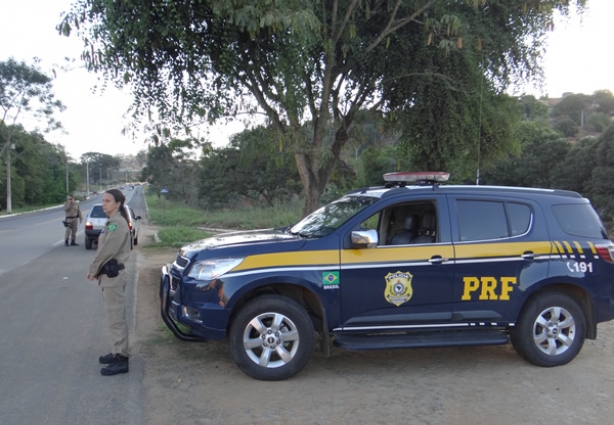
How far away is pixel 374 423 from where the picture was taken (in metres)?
4.45

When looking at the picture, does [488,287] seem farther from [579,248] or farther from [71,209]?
[71,209]

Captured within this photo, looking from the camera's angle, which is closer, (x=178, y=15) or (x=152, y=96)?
(x=178, y=15)

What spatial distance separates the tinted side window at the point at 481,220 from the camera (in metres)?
5.84

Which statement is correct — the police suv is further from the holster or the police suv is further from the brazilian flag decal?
the holster

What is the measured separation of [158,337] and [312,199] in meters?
4.69

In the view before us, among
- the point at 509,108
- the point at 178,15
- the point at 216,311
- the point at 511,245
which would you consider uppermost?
the point at 178,15

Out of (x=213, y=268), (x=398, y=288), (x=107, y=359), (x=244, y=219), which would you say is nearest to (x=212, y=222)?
(x=244, y=219)

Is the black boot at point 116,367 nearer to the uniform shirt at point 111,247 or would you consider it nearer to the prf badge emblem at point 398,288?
the uniform shirt at point 111,247

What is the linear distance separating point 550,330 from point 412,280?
1.66 m

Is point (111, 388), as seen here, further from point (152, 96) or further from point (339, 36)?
point (339, 36)

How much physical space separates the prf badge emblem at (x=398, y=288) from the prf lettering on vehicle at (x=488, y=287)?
61cm

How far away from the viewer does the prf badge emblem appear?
5.50m

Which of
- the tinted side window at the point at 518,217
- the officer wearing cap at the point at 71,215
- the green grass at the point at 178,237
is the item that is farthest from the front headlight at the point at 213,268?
the officer wearing cap at the point at 71,215

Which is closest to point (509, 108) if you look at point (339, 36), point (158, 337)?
point (339, 36)
